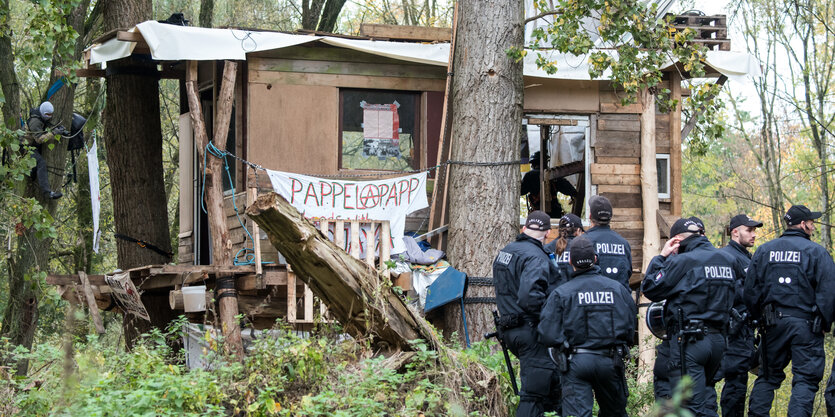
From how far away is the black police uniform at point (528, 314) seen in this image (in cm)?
754

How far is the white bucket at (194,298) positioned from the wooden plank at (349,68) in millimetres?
2976

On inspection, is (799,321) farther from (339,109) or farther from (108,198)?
(108,198)

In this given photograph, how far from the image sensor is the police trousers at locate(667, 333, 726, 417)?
7.62 m

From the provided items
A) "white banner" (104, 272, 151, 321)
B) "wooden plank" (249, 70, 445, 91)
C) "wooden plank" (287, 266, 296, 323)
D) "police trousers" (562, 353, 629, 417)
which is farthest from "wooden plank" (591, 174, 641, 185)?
"white banner" (104, 272, 151, 321)

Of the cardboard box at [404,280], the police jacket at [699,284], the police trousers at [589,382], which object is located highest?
the police jacket at [699,284]

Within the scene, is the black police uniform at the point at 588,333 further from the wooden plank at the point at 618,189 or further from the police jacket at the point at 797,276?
the wooden plank at the point at 618,189

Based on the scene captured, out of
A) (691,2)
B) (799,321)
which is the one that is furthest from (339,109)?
(691,2)

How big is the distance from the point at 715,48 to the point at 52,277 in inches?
374

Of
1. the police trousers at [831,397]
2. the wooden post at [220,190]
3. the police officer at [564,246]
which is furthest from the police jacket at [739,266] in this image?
the wooden post at [220,190]

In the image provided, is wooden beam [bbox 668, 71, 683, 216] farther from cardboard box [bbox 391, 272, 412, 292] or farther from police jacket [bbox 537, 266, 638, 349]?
police jacket [bbox 537, 266, 638, 349]

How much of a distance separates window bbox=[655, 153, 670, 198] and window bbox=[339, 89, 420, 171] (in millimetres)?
3579

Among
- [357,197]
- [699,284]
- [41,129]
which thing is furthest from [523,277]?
[41,129]

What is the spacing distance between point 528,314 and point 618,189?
559 centimetres

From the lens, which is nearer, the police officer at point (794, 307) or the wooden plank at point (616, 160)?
the police officer at point (794, 307)
